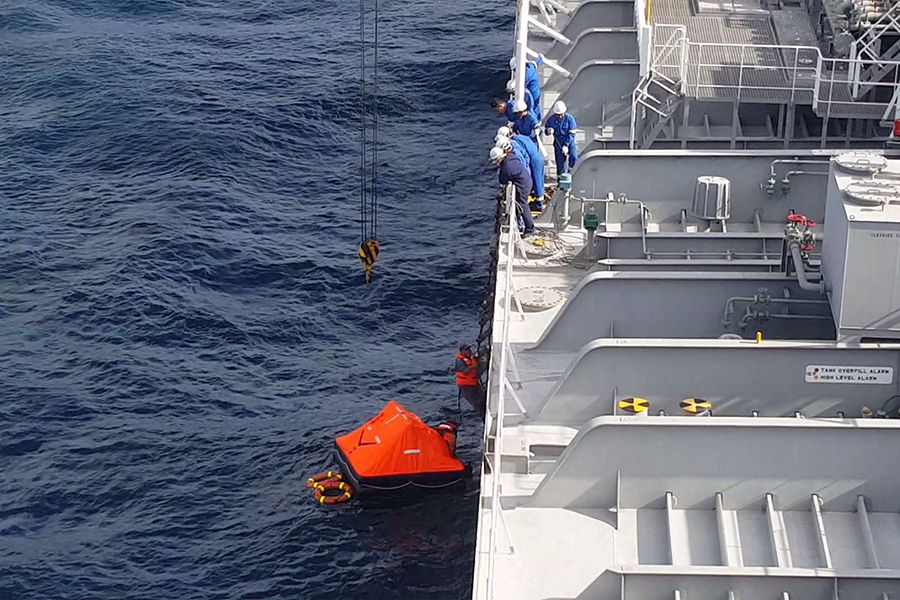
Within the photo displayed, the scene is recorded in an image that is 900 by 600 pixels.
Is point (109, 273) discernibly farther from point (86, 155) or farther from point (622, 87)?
point (622, 87)

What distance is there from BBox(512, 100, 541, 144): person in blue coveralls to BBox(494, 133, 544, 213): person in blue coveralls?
62.8 inches

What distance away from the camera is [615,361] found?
21234mm

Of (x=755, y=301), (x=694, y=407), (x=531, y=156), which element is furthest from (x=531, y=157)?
(x=694, y=407)

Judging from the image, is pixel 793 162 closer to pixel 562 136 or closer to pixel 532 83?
pixel 562 136

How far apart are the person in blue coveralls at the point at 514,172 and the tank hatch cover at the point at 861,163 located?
247 inches

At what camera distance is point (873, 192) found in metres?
20.6

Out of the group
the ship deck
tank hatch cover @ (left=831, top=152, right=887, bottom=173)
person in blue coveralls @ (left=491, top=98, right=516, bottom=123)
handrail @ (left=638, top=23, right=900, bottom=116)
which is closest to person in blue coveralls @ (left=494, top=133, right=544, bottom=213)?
person in blue coveralls @ (left=491, top=98, right=516, bottom=123)

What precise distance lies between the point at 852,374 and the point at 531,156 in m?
7.94

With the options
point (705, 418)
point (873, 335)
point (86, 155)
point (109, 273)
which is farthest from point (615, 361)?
point (86, 155)

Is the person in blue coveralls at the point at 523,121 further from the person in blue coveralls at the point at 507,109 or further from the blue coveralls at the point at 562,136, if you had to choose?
the blue coveralls at the point at 562,136

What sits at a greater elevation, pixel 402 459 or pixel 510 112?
pixel 510 112

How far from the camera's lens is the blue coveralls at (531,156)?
86.7ft

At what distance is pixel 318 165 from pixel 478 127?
552cm

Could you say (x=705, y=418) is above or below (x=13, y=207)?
above
